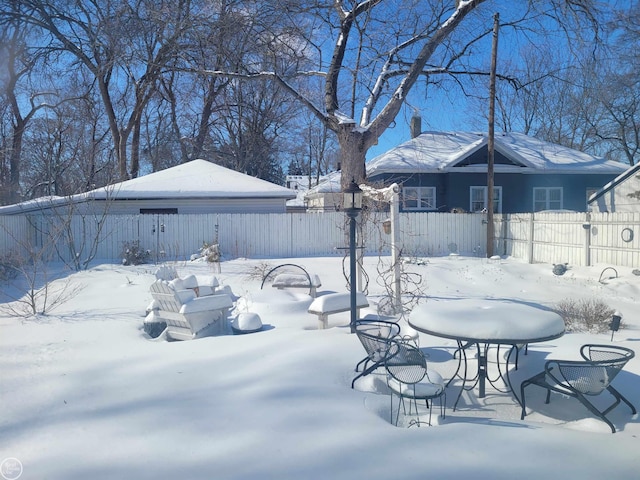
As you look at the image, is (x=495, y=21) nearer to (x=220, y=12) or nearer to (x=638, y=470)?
(x=220, y=12)

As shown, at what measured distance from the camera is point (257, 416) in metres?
3.49

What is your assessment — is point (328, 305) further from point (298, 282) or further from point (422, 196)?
point (422, 196)

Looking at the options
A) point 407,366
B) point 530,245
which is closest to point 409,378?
point 407,366

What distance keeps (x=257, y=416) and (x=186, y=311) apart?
132 inches

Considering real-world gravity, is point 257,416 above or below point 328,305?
below

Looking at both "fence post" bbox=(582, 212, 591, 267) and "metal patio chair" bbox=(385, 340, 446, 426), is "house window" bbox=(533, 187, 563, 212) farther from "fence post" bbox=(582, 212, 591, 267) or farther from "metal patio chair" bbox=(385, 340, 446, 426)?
"metal patio chair" bbox=(385, 340, 446, 426)

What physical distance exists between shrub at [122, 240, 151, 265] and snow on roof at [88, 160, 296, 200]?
78.9 inches

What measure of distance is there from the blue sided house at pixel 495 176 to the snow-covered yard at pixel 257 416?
13.1 meters

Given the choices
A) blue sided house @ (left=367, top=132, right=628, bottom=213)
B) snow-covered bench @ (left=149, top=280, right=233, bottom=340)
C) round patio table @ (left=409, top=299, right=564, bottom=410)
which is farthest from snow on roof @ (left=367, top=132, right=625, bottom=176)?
round patio table @ (left=409, top=299, right=564, bottom=410)

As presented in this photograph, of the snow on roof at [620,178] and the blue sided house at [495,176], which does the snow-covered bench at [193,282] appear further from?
the snow on roof at [620,178]

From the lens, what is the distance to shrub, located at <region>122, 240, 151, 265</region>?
1426cm

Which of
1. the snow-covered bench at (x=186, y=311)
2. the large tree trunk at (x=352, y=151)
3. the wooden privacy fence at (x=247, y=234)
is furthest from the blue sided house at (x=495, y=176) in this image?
the snow-covered bench at (x=186, y=311)

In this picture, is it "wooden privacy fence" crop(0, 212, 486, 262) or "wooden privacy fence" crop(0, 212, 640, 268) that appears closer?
"wooden privacy fence" crop(0, 212, 640, 268)

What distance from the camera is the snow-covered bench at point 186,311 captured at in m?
6.68
